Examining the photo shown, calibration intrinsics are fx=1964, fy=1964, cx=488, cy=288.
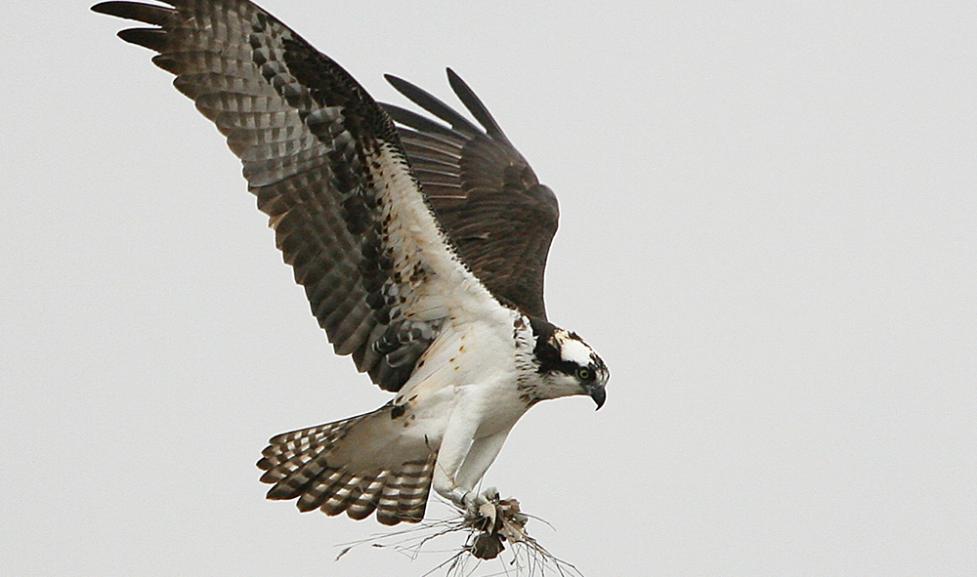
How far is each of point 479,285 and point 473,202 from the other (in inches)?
104

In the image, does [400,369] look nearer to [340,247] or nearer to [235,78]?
[340,247]

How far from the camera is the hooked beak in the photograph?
9586mm

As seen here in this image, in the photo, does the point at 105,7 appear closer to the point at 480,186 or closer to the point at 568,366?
the point at 568,366

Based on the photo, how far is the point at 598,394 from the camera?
378 inches

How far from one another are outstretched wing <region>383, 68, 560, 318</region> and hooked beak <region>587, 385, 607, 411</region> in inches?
65.7

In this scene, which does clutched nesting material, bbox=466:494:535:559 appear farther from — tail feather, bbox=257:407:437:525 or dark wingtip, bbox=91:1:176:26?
dark wingtip, bbox=91:1:176:26

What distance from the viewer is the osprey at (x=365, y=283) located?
30.4 feet

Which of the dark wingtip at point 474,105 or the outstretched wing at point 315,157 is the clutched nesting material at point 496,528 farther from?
the dark wingtip at point 474,105

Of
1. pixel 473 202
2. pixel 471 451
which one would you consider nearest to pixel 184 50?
pixel 471 451

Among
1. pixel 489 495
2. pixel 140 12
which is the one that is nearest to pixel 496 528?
pixel 489 495

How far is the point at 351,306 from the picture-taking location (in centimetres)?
991

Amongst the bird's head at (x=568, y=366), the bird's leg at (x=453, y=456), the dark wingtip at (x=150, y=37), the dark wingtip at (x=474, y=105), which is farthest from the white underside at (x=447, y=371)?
the dark wingtip at (x=474, y=105)

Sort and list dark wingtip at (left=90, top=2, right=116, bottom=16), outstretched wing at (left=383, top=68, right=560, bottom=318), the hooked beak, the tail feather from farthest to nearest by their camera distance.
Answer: outstretched wing at (left=383, top=68, right=560, bottom=318) → the tail feather → the hooked beak → dark wingtip at (left=90, top=2, right=116, bottom=16)

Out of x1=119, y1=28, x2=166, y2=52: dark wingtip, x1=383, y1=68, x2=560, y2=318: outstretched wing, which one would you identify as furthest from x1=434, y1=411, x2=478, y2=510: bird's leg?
x1=119, y1=28, x2=166, y2=52: dark wingtip
